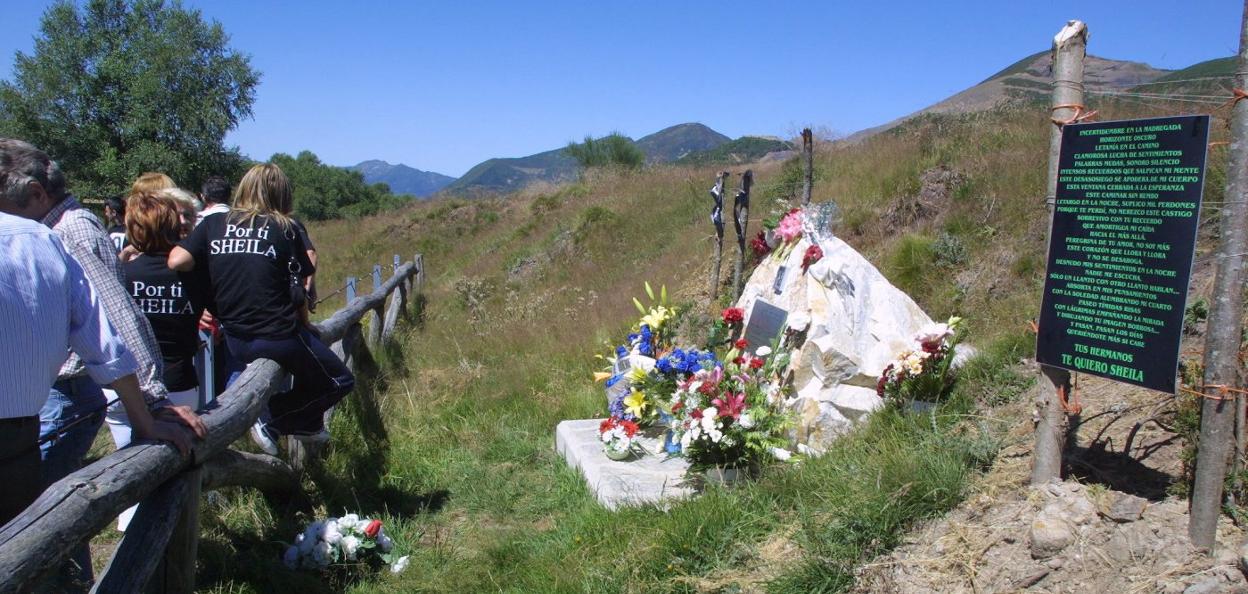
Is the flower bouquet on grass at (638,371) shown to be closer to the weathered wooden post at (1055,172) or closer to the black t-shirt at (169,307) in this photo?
the weathered wooden post at (1055,172)

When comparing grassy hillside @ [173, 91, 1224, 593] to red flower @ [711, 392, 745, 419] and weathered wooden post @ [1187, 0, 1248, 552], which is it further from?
weathered wooden post @ [1187, 0, 1248, 552]

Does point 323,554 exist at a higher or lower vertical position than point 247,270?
lower

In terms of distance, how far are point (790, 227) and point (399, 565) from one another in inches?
135

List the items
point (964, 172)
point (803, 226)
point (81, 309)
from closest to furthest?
point (81, 309) < point (803, 226) < point (964, 172)

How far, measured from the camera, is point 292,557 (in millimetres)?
4113

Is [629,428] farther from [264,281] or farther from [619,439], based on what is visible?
[264,281]

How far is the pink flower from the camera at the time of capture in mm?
5766

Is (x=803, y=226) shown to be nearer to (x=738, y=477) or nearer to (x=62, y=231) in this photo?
(x=738, y=477)

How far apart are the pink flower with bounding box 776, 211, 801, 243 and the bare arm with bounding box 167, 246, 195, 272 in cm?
380

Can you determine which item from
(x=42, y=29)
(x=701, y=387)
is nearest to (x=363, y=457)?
(x=701, y=387)

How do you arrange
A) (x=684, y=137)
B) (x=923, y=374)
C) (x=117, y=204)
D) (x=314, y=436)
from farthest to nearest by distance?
(x=684, y=137) → (x=117, y=204) → (x=314, y=436) → (x=923, y=374)

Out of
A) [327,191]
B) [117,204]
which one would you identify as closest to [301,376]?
[117,204]

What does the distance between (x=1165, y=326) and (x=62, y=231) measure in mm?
4082

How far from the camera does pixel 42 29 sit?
26.4 meters
